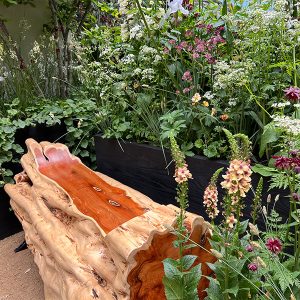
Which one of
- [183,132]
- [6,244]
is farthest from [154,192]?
[6,244]

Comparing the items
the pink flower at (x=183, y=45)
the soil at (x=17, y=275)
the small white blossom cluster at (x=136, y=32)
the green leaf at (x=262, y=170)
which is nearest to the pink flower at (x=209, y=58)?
the pink flower at (x=183, y=45)

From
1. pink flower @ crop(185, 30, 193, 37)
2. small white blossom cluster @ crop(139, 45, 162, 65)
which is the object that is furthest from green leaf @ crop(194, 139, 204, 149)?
pink flower @ crop(185, 30, 193, 37)

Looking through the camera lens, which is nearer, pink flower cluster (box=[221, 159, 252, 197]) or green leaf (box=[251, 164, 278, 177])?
pink flower cluster (box=[221, 159, 252, 197])

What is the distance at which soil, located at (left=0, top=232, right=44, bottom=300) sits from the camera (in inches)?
85.0

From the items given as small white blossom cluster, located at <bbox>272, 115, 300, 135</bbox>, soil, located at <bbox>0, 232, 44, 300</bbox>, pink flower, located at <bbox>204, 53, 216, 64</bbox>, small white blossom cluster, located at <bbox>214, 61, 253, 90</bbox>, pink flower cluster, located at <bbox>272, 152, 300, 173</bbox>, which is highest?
pink flower, located at <bbox>204, 53, 216, 64</bbox>

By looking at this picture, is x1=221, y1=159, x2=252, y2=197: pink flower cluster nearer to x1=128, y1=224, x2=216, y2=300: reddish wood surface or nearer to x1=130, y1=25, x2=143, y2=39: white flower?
x1=128, y1=224, x2=216, y2=300: reddish wood surface

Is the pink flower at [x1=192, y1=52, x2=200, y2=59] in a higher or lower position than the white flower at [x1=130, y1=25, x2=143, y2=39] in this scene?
lower

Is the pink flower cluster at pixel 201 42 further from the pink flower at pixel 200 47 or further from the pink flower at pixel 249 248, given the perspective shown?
the pink flower at pixel 249 248

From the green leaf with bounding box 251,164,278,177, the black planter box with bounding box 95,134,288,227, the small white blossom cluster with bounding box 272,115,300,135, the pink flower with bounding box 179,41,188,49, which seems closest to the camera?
the small white blossom cluster with bounding box 272,115,300,135

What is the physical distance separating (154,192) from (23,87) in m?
1.50

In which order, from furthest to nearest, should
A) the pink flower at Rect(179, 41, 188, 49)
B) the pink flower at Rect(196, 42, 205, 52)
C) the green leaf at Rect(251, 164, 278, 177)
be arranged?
the pink flower at Rect(179, 41, 188, 49)
the pink flower at Rect(196, 42, 205, 52)
the green leaf at Rect(251, 164, 278, 177)

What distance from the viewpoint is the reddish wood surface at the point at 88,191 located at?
5.57 ft

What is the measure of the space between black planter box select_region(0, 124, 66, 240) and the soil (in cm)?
9

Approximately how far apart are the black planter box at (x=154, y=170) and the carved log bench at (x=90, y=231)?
29 centimetres
